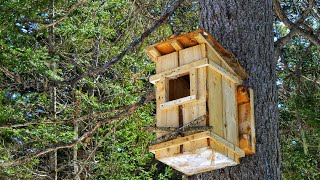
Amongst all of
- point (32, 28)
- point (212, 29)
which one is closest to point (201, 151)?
point (212, 29)

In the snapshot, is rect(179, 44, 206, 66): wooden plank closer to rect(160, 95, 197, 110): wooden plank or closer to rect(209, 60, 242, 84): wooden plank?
rect(209, 60, 242, 84): wooden plank

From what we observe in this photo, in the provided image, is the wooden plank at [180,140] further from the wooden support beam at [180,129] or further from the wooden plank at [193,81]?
the wooden plank at [193,81]

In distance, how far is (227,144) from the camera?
3770 mm

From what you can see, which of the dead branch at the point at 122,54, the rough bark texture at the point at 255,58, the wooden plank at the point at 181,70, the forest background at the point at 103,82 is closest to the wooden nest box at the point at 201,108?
the wooden plank at the point at 181,70

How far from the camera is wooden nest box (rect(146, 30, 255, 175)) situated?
3.72m

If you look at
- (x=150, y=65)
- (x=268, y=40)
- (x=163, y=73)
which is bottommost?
(x=163, y=73)

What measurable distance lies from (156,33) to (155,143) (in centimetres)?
399

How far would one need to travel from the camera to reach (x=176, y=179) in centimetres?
1302

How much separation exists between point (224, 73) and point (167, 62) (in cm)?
37

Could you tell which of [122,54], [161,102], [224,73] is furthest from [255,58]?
[122,54]

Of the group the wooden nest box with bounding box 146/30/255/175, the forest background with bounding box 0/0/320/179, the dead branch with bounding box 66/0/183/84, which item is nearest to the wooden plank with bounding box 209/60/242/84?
the wooden nest box with bounding box 146/30/255/175

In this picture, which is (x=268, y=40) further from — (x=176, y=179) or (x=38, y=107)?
(x=176, y=179)

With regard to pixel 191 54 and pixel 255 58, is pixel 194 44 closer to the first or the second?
pixel 191 54

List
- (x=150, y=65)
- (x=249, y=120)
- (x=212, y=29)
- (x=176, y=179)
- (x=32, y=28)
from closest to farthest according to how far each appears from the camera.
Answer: (x=249, y=120)
(x=212, y=29)
(x=150, y=65)
(x=32, y=28)
(x=176, y=179)
